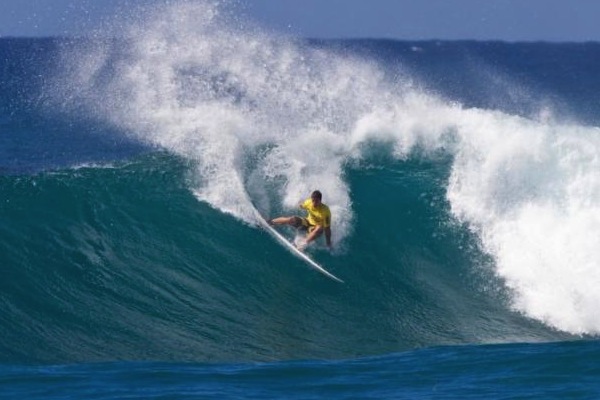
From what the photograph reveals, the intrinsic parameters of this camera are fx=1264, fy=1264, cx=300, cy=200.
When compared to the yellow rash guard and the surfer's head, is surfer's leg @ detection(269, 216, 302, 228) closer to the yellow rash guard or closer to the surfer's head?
the yellow rash guard

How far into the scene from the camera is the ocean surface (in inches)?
504

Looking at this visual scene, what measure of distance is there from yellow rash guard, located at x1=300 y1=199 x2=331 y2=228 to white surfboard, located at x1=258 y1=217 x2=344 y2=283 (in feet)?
1.32

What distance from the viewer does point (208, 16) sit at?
74.2 feet

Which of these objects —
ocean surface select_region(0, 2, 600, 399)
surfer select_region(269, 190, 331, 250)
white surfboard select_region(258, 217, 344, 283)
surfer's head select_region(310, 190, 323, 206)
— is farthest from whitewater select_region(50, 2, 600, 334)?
surfer's head select_region(310, 190, 323, 206)

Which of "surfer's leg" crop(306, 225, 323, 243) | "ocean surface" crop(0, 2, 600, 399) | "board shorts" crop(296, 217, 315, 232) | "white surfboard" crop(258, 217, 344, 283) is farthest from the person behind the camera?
"board shorts" crop(296, 217, 315, 232)

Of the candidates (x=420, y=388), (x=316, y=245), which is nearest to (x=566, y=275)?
(x=316, y=245)

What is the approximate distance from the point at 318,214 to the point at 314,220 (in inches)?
4.7

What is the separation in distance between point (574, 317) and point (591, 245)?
144cm

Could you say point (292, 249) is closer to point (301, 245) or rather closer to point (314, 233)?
point (301, 245)

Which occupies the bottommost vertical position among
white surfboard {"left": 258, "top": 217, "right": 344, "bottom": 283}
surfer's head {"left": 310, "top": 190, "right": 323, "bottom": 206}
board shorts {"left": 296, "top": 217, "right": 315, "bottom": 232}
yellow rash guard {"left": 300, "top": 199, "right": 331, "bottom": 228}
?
white surfboard {"left": 258, "top": 217, "right": 344, "bottom": 283}

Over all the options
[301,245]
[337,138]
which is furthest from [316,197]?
[337,138]

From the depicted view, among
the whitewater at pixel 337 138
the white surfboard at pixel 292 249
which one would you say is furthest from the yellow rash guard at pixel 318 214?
the whitewater at pixel 337 138

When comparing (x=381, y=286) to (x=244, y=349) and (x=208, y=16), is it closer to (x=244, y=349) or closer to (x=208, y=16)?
(x=244, y=349)

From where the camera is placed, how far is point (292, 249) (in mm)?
15930
